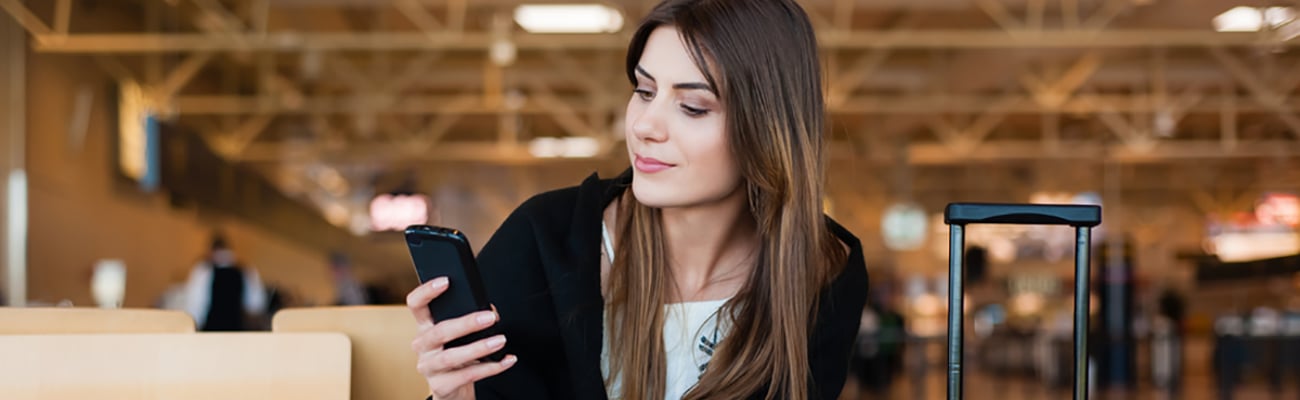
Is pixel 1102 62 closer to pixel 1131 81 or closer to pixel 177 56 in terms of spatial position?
pixel 1131 81

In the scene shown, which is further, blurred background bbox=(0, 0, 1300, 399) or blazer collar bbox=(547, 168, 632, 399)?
blurred background bbox=(0, 0, 1300, 399)

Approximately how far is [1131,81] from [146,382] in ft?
37.5

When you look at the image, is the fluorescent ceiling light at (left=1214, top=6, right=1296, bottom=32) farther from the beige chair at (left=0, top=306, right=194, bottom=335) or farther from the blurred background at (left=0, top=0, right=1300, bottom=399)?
the beige chair at (left=0, top=306, right=194, bottom=335)

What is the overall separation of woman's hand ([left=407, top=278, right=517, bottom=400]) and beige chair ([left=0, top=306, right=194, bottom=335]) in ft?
3.03

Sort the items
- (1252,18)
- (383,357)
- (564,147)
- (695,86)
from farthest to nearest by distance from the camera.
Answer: (564,147)
(1252,18)
(383,357)
(695,86)

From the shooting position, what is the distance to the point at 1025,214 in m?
1.34

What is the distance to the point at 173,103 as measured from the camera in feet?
41.1

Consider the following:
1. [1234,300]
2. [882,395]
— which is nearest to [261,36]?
[882,395]

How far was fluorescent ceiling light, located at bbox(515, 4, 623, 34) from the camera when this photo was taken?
31.6 feet

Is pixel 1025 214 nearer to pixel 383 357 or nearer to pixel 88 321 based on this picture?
pixel 383 357

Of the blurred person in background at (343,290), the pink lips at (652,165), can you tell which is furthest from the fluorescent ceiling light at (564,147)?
the pink lips at (652,165)

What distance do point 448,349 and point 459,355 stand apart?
0.02 metres

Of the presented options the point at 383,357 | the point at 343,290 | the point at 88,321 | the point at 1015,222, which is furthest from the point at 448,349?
the point at 343,290

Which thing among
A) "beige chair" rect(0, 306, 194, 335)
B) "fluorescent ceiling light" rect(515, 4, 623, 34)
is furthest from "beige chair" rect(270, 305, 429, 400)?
"fluorescent ceiling light" rect(515, 4, 623, 34)
